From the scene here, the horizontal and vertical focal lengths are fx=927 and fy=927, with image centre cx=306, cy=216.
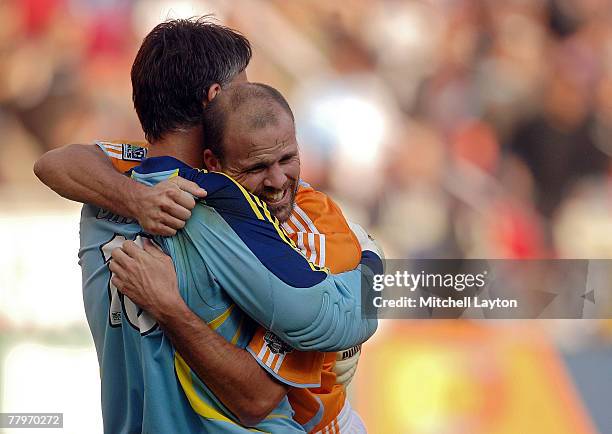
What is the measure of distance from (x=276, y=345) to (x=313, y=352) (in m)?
0.08

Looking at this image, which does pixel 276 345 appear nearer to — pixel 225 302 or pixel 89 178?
pixel 225 302

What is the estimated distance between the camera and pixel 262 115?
1515mm

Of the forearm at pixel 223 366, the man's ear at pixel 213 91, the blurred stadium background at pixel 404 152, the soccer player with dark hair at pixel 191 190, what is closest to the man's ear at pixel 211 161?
the soccer player with dark hair at pixel 191 190

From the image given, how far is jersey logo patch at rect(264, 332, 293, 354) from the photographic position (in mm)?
1475

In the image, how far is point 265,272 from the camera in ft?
4.62

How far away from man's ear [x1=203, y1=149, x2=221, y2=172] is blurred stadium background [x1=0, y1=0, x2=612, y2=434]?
220 centimetres

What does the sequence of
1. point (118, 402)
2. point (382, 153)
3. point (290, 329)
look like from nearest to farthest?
point (290, 329)
point (118, 402)
point (382, 153)

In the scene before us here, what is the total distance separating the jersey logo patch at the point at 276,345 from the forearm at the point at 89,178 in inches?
12.5

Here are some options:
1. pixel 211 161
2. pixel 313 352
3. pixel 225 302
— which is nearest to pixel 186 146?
pixel 211 161

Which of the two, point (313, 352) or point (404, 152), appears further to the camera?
point (404, 152)

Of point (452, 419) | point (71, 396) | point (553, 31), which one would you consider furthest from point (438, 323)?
point (71, 396)

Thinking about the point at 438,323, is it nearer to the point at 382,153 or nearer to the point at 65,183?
the point at 382,153

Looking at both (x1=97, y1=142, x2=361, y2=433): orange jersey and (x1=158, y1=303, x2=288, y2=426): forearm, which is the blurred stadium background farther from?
(x1=158, y1=303, x2=288, y2=426): forearm

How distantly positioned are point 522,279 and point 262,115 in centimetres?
259
